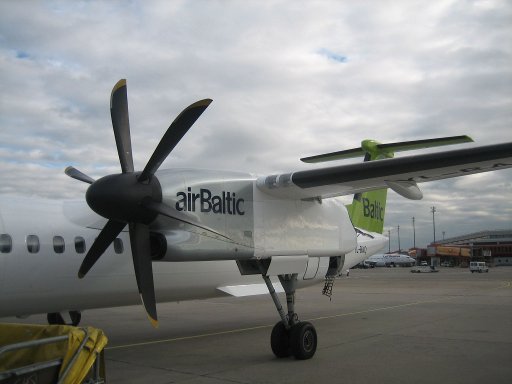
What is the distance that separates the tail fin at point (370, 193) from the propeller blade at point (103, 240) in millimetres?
7480

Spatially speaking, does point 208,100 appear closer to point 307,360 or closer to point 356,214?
point 307,360

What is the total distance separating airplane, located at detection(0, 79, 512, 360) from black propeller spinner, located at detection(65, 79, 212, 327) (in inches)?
0.6

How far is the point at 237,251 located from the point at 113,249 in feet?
8.66

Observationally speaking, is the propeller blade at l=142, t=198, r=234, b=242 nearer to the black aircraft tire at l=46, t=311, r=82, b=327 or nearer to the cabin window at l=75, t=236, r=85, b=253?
the cabin window at l=75, t=236, r=85, b=253

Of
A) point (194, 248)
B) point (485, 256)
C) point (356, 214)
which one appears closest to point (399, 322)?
point (356, 214)

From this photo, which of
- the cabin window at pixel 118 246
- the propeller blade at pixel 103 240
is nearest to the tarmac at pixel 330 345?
the propeller blade at pixel 103 240

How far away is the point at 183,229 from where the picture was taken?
816 centimetres

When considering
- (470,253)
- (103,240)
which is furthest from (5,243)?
(470,253)

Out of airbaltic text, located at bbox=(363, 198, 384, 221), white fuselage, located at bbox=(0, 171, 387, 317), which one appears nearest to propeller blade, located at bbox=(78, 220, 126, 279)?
white fuselage, located at bbox=(0, 171, 387, 317)

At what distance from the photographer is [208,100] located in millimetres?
7695

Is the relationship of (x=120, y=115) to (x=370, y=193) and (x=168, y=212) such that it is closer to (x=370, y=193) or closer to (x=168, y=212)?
(x=168, y=212)

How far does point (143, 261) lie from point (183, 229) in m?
0.79

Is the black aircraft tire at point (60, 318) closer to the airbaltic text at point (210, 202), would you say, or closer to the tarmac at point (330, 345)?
the tarmac at point (330, 345)

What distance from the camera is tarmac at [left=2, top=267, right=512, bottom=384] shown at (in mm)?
7941
